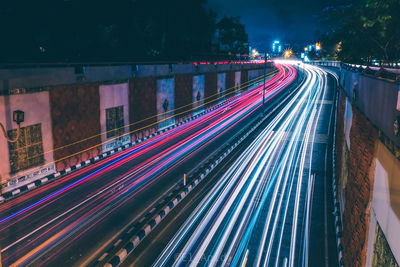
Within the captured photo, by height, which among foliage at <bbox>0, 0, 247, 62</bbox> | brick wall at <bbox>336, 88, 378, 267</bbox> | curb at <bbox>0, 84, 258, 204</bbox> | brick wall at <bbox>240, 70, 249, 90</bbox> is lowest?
curb at <bbox>0, 84, 258, 204</bbox>

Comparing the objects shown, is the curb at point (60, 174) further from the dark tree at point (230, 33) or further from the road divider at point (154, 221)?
the dark tree at point (230, 33)

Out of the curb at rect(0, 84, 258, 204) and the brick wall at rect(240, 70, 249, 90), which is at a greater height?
the brick wall at rect(240, 70, 249, 90)

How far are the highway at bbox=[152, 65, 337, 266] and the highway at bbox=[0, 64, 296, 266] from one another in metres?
1.92

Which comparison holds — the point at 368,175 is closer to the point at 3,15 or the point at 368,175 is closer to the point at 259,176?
the point at 259,176

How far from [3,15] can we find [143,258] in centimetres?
1772

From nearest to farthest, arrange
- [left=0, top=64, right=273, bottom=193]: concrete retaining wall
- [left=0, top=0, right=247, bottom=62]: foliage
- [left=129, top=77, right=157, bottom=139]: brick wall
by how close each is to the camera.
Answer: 1. [left=0, top=64, right=273, bottom=193]: concrete retaining wall
2. [left=0, top=0, right=247, bottom=62]: foliage
3. [left=129, top=77, right=157, bottom=139]: brick wall

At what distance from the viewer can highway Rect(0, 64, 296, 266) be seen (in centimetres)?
944

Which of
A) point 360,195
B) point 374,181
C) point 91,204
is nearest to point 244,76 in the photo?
point 91,204

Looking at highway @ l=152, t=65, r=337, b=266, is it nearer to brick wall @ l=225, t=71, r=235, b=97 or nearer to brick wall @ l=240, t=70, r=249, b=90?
brick wall @ l=225, t=71, r=235, b=97

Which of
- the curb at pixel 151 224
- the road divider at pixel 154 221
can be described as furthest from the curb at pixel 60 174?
the curb at pixel 151 224

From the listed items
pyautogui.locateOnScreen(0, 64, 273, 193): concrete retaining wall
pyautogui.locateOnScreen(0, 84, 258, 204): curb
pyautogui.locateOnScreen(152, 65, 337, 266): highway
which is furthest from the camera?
pyautogui.locateOnScreen(0, 64, 273, 193): concrete retaining wall

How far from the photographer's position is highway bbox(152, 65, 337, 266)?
9352mm

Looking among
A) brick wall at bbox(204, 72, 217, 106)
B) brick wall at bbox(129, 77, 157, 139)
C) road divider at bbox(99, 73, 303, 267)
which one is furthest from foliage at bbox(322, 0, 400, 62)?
brick wall at bbox(204, 72, 217, 106)

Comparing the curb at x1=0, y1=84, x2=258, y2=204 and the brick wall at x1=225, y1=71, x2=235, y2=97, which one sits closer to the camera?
the curb at x1=0, y1=84, x2=258, y2=204
